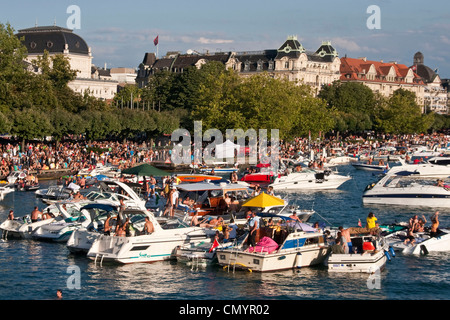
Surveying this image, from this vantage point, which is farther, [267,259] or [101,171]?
[101,171]

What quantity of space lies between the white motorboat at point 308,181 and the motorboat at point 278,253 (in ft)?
94.5

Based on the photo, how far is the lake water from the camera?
87.1 ft

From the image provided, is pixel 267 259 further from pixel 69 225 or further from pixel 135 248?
pixel 69 225

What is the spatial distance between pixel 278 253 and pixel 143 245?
5.83 meters

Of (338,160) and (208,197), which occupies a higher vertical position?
(208,197)

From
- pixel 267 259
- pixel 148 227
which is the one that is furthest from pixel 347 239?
pixel 148 227

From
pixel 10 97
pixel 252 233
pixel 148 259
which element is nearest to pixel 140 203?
pixel 148 259

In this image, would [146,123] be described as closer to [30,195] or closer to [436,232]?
[30,195]

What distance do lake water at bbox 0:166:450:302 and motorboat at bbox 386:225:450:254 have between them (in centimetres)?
47

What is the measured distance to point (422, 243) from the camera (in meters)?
33.2

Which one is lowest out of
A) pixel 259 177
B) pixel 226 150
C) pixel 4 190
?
pixel 4 190

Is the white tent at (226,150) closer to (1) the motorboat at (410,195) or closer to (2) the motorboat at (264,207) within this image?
(1) the motorboat at (410,195)

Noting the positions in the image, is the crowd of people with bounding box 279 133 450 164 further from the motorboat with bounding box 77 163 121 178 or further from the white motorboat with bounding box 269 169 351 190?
the motorboat with bounding box 77 163 121 178

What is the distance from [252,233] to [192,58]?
139178 mm
